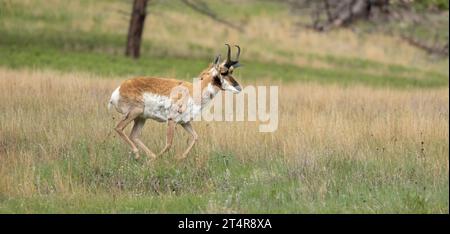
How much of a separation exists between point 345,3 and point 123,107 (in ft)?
112

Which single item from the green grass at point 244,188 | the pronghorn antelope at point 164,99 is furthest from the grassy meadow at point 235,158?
the pronghorn antelope at point 164,99

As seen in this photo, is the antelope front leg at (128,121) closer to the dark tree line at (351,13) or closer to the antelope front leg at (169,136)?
the antelope front leg at (169,136)

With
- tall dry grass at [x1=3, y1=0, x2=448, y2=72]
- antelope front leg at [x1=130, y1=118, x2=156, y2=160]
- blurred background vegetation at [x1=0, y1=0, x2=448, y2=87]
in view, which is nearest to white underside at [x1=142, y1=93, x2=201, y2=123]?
antelope front leg at [x1=130, y1=118, x2=156, y2=160]

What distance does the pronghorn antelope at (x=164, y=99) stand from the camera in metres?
11.7

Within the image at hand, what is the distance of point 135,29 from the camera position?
30.0m

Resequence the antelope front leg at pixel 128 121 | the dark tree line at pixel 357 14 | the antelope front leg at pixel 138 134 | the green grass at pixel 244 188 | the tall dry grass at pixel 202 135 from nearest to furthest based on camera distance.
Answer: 1. the green grass at pixel 244 188
2. the tall dry grass at pixel 202 135
3. the antelope front leg at pixel 138 134
4. the antelope front leg at pixel 128 121
5. the dark tree line at pixel 357 14

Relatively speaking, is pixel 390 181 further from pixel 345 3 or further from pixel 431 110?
pixel 345 3

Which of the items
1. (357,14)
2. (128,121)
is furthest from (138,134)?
(357,14)

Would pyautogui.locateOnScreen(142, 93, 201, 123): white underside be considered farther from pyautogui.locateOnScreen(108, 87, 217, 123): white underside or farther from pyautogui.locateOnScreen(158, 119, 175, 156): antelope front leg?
pyautogui.locateOnScreen(158, 119, 175, 156): antelope front leg

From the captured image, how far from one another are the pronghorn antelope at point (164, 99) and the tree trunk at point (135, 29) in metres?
18.0

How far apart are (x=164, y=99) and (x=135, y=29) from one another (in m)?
18.6

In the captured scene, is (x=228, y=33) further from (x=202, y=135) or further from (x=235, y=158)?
(x=235, y=158)
